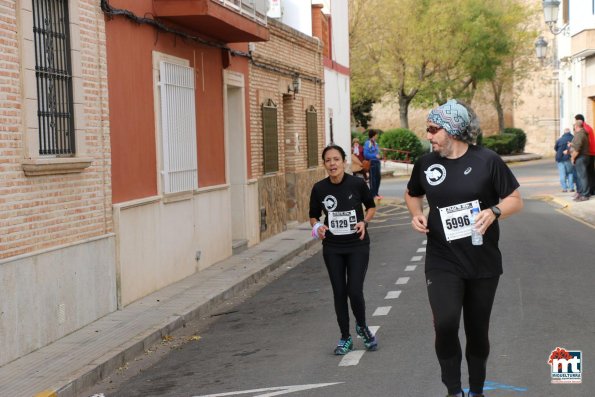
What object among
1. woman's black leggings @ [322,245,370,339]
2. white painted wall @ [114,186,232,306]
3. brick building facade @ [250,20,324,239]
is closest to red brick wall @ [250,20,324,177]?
brick building facade @ [250,20,324,239]

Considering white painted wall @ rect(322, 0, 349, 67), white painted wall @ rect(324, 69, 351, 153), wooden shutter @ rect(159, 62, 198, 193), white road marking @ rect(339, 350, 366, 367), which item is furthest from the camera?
white painted wall @ rect(322, 0, 349, 67)

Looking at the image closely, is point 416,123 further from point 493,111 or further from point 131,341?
point 131,341

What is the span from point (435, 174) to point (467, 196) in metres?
0.25

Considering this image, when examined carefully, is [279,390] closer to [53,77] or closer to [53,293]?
[53,293]

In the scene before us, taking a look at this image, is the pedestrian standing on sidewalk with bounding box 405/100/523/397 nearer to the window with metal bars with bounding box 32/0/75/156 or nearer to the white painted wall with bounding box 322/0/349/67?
the window with metal bars with bounding box 32/0/75/156

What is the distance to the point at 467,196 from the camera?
6395 millimetres

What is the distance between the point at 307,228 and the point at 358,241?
45.6 feet

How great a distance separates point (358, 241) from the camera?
9.15m

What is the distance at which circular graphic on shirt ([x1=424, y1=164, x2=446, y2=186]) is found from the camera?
21.3ft

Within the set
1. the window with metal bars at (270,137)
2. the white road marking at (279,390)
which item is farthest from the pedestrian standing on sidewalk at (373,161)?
the white road marking at (279,390)

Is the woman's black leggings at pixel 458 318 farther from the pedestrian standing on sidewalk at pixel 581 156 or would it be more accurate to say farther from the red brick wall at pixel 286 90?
the pedestrian standing on sidewalk at pixel 581 156

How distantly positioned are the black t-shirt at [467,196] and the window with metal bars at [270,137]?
1446 cm

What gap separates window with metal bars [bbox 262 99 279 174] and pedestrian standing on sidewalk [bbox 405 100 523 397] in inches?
569

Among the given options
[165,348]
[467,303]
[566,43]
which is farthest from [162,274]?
[566,43]
